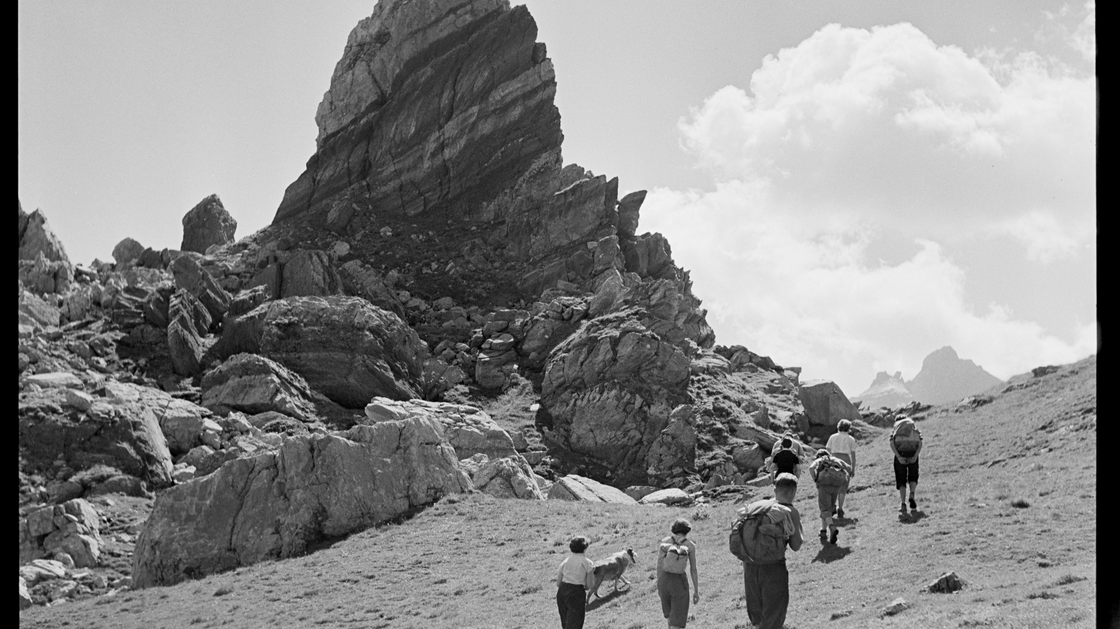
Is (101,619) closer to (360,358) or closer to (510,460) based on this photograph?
(510,460)

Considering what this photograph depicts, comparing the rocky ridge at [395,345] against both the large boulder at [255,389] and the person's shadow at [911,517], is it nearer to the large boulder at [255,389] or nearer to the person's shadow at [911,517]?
the large boulder at [255,389]

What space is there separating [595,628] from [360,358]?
4539 centimetres

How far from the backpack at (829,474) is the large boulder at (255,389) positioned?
39374 millimetres

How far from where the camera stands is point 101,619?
24.5 meters

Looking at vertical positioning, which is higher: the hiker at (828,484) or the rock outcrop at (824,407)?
the rock outcrop at (824,407)

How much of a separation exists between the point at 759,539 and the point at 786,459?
18.9 feet

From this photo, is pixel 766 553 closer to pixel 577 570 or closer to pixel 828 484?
pixel 577 570

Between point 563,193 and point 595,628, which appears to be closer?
point 595,628

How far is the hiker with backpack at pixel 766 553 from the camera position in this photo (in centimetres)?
1091

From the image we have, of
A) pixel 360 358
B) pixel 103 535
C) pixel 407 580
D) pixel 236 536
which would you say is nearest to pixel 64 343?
pixel 360 358

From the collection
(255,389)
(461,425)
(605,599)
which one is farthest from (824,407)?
(605,599)

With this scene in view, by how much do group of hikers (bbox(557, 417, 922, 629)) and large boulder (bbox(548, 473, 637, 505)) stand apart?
17.4 meters

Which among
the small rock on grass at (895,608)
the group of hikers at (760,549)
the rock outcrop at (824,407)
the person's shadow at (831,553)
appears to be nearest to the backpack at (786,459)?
the group of hikers at (760,549)
